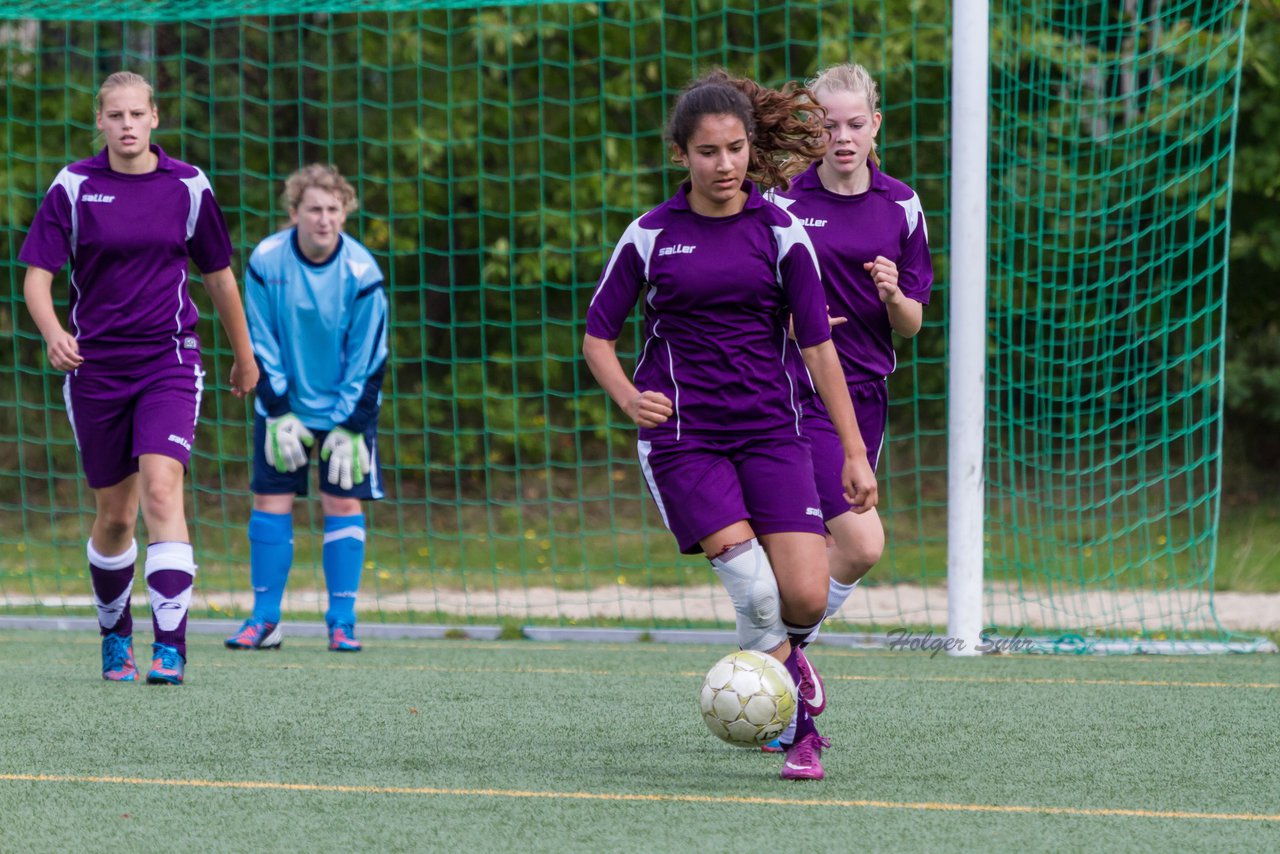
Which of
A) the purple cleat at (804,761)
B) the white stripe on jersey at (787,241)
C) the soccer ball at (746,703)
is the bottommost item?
the purple cleat at (804,761)

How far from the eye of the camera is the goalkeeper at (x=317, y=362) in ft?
22.8

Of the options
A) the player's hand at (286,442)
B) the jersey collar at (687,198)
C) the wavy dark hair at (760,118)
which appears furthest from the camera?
the player's hand at (286,442)

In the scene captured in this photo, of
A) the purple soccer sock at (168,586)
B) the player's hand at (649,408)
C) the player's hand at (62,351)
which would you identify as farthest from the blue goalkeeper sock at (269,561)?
the player's hand at (649,408)

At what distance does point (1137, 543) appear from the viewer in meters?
9.66

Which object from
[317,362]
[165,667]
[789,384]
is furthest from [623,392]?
[317,362]

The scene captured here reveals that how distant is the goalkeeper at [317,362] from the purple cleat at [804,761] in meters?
3.23

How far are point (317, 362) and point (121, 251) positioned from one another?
153cm

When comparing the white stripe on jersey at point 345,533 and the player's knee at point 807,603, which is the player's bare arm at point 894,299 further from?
the white stripe on jersey at point 345,533

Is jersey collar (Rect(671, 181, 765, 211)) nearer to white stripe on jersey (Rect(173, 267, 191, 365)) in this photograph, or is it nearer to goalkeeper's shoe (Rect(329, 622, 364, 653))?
white stripe on jersey (Rect(173, 267, 191, 365))

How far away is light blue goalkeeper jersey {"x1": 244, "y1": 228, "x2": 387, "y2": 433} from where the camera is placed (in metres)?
6.96

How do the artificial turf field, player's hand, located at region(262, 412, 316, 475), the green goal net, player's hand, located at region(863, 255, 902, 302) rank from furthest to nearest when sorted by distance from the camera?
the green goal net < player's hand, located at region(262, 412, 316, 475) < player's hand, located at region(863, 255, 902, 302) < the artificial turf field

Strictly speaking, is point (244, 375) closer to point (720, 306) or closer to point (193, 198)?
point (193, 198)

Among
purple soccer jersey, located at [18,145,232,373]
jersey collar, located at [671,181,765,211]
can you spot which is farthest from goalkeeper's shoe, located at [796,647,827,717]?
purple soccer jersey, located at [18,145,232,373]

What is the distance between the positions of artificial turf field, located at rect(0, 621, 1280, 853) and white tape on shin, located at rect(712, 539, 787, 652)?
37cm
